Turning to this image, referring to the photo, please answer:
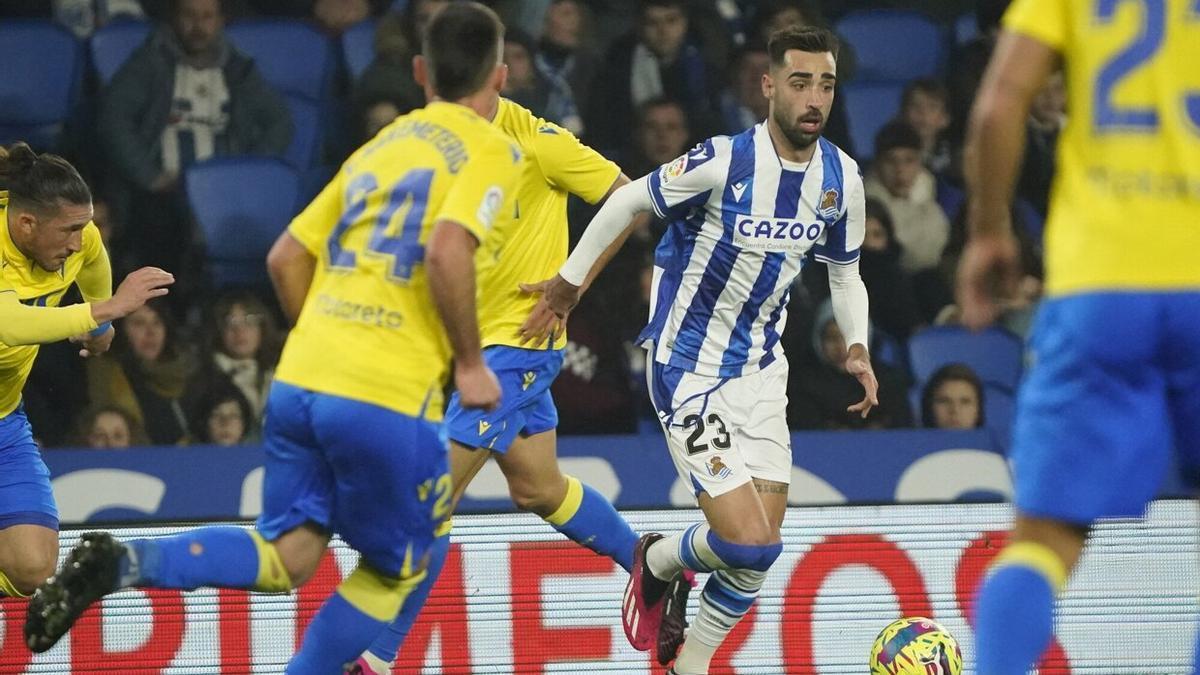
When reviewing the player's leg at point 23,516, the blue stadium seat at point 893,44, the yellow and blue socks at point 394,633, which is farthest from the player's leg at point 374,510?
the blue stadium seat at point 893,44

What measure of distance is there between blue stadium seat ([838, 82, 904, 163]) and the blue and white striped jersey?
426cm

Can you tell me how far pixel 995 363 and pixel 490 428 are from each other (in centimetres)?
433

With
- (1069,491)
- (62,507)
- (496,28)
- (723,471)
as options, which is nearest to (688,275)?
(723,471)

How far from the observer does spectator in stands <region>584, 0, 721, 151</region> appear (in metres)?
9.87

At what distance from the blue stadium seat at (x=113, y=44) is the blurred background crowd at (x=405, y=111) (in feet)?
0.04

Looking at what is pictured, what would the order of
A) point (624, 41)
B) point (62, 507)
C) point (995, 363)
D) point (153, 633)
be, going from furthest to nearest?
point (624, 41) → point (995, 363) → point (62, 507) → point (153, 633)

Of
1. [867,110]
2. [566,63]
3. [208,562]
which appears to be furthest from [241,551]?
[867,110]

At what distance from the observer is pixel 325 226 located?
167 inches

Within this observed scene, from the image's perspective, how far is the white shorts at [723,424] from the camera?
18.5 ft

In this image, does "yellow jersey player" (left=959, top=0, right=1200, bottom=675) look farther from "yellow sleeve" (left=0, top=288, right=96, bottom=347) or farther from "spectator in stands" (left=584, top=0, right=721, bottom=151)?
"spectator in stands" (left=584, top=0, right=721, bottom=151)

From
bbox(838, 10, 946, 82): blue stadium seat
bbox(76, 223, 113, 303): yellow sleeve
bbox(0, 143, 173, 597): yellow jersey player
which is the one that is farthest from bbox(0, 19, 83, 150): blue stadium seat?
bbox(838, 10, 946, 82): blue stadium seat

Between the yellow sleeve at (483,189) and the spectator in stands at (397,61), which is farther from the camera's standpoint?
the spectator in stands at (397,61)

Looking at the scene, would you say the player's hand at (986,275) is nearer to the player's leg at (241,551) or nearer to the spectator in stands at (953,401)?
the player's leg at (241,551)

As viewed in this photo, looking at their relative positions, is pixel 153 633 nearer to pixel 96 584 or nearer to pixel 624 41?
pixel 96 584
